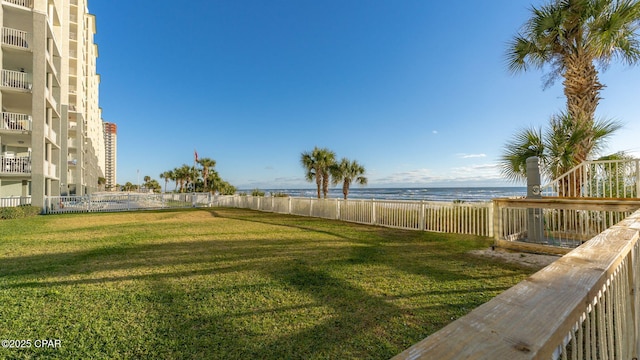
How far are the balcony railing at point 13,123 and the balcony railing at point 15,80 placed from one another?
1.34m

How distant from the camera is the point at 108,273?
4.29m

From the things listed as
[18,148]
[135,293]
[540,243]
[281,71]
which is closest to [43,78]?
[18,148]

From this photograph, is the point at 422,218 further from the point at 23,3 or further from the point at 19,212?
the point at 23,3

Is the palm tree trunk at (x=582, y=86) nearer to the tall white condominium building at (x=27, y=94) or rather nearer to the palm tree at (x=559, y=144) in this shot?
the palm tree at (x=559, y=144)

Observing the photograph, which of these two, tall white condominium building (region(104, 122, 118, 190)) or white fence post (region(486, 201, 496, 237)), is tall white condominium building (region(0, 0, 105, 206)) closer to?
white fence post (region(486, 201, 496, 237))

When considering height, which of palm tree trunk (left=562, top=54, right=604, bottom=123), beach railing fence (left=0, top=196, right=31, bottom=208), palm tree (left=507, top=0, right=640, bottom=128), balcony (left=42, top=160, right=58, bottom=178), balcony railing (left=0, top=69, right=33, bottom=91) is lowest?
beach railing fence (left=0, top=196, right=31, bottom=208)

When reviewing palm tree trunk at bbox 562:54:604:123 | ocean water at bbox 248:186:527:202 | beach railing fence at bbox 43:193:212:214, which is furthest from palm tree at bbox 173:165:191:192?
palm tree trunk at bbox 562:54:604:123

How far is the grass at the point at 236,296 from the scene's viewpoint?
94.3 inches

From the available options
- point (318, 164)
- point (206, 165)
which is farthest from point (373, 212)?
point (206, 165)

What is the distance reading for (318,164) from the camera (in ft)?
66.4

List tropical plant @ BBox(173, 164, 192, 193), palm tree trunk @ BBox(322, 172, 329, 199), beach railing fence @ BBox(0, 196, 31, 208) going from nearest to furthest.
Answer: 1. beach railing fence @ BBox(0, 196, 31, 208)
2. palm tree trunk @ BBox(322, 172, 329, 199)
3. tropical plant @ BBox(173, 164, 192, 193)

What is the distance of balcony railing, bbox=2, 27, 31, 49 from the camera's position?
41.5ft

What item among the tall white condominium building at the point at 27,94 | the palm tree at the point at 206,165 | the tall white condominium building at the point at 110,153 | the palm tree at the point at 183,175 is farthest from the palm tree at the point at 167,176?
the tall white condominium building at the point at 110,153

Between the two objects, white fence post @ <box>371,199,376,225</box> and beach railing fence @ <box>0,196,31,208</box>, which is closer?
white fence post @ <box>371,199,376,225</box>
